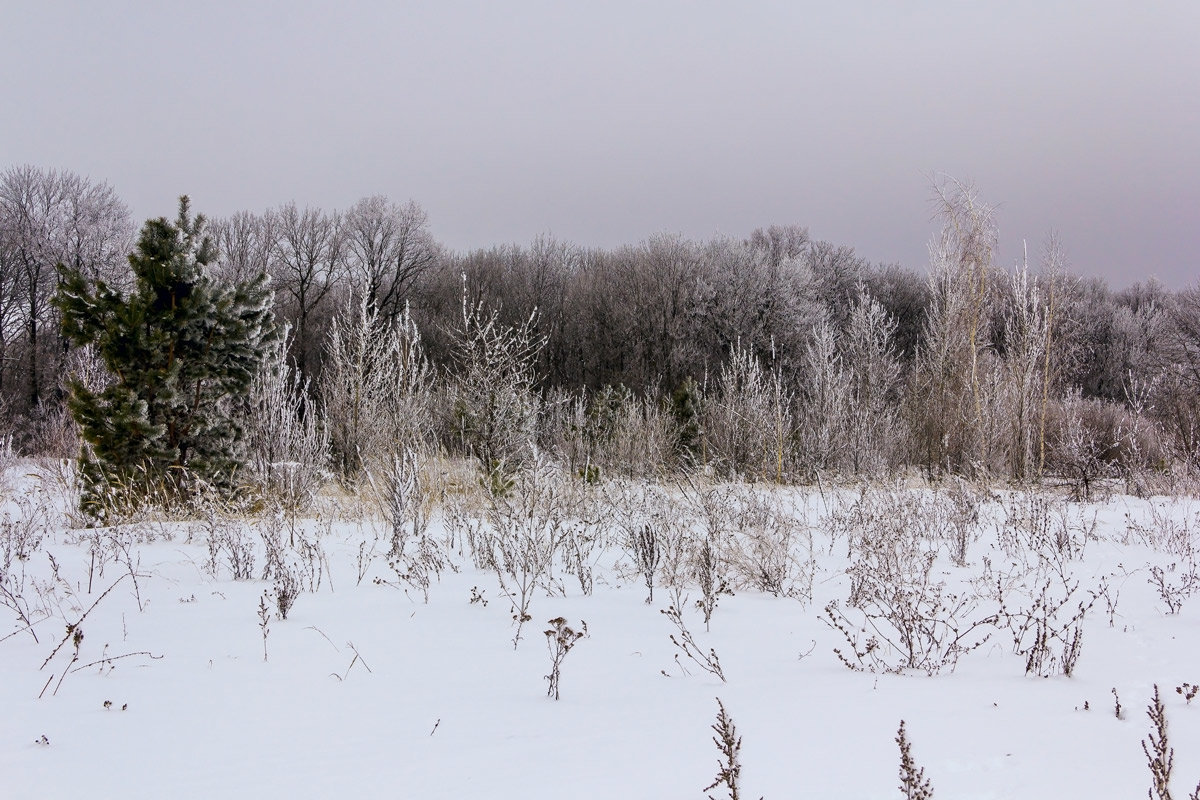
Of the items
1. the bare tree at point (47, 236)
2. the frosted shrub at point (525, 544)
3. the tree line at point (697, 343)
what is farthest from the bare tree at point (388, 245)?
the frosted shrub at point (525, 544)

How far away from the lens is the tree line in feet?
45.6

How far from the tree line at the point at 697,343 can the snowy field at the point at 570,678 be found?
427 centimetres

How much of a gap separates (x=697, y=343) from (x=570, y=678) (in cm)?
2961

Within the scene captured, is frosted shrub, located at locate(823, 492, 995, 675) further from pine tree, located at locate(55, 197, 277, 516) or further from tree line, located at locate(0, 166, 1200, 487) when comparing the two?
pine tree, located at locate(55, 197, 277, 516)

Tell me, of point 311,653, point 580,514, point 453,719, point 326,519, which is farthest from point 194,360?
point 453,719

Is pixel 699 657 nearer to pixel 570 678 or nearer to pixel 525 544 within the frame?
pixel 570 678

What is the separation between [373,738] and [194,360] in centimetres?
692

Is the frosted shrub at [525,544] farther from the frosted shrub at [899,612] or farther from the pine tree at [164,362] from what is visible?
the pine tree at [164,362]

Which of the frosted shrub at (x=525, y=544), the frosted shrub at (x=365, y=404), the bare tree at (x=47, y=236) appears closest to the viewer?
the frosted shrub at (x=525, y=544)

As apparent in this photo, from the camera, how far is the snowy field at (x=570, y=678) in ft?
7.95

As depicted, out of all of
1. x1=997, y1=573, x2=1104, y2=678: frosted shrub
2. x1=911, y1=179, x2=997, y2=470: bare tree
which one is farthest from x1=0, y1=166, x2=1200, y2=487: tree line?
x1=997, y1=573, x2=1104, y2=678: frosted shrub

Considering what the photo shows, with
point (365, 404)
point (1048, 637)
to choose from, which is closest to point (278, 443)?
point (365, 404)

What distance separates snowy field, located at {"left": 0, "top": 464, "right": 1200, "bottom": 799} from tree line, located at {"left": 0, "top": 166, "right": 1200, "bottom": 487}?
14.0 feet

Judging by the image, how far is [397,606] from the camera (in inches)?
191
